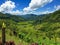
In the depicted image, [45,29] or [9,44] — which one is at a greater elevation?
[9,44]

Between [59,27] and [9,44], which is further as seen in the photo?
[59,27]

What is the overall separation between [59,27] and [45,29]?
16.5m

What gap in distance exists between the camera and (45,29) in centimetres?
19662

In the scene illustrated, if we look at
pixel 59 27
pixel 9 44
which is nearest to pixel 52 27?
pixel 59 27

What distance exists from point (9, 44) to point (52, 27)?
651 ft

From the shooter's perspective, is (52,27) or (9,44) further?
(52,27)

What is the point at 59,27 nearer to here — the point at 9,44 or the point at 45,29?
the point at 45,29

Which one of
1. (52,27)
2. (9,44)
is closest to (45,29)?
(52,27)

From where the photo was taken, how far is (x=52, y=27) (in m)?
200

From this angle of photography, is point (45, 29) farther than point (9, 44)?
Yes

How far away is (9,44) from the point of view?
10.9 feet

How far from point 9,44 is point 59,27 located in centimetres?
19507

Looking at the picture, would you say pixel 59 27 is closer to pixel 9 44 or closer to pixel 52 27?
pixel 52 27

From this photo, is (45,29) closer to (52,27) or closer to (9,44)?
(52,27)
